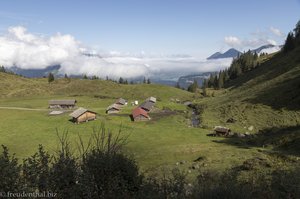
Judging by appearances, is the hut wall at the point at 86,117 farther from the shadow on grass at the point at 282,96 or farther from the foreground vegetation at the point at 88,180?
the foreground vegetation at the point at 88,180

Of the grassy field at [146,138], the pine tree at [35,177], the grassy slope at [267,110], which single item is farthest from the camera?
the grassy slope at [267,110]

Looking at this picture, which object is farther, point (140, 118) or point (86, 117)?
point (140, 118)

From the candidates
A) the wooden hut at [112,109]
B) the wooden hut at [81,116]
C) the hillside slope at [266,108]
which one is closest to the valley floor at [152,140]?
the wooden hut at [81,116]

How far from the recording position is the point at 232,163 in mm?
40562

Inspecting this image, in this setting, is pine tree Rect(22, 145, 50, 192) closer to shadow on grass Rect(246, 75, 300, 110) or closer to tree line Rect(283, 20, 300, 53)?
shadow on grass Rect(246, 75, 300, 110)

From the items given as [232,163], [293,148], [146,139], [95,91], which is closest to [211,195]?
[232,163]

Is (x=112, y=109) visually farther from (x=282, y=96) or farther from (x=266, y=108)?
(x=282, y=96)

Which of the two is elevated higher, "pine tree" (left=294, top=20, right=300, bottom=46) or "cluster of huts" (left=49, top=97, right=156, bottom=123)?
"pine tree" (left=294, top=20, right=300, bottom=46)

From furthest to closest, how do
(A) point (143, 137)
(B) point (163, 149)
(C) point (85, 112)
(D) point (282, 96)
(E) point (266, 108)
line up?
(D) point (282, 96) → (E) point (266, 108) → (C) point (85, 112) → (A) point (143, 137) → (B) point (163, 149)

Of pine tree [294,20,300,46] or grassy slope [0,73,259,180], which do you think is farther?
pine tree [294,20,300,46]

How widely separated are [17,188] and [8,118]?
9542 cm

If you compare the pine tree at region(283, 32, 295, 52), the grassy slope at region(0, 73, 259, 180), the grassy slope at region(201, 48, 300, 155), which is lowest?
the grassy slope at region(0, 73, 259, 180)

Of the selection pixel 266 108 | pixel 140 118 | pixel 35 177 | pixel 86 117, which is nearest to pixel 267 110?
pixel 266 108

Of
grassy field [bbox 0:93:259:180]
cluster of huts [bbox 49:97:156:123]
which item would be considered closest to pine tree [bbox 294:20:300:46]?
grassy field [bbox 0:93:259:180]
